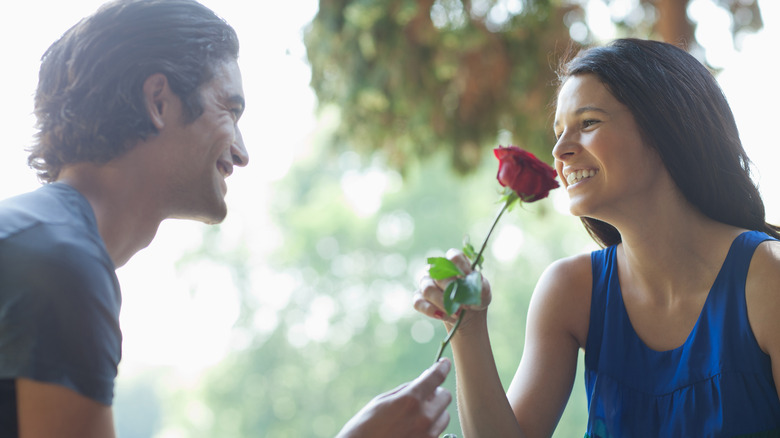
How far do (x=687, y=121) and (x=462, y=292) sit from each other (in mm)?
640

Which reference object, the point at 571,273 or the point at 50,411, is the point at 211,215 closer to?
the point at 50,411

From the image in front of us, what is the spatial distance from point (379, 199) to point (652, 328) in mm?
12056

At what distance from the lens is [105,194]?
1201 mm

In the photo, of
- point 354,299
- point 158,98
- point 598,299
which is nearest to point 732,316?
point 598,299

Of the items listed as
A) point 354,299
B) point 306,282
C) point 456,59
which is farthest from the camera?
point 306,282

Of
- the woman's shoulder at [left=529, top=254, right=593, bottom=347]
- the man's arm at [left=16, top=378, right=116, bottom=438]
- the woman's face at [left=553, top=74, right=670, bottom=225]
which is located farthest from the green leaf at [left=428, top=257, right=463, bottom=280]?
the man's arm at [left=16, top=378, right=116, bottom=438]

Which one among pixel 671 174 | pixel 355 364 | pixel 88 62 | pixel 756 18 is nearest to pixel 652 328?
pixel 671 174

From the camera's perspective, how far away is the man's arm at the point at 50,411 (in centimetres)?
87

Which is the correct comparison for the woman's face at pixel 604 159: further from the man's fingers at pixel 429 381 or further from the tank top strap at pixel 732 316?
the man's fingers at pixel 429 381

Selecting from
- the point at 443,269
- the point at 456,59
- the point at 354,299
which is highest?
the point at 456,59

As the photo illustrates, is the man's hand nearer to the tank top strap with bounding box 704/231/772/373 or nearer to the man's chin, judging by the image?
the man's chin

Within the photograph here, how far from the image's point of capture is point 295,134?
48.0 feet

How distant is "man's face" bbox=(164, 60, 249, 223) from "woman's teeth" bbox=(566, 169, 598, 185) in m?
0.68

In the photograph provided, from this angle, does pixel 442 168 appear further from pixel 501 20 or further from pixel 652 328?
pixel 652 328
